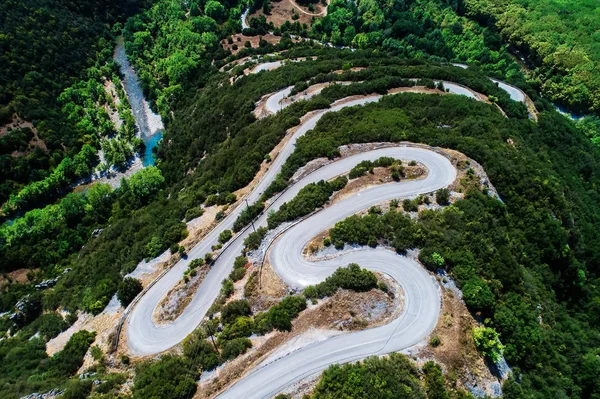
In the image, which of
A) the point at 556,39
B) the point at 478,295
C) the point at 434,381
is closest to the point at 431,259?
the point at 478,295

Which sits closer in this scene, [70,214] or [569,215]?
[569,215]

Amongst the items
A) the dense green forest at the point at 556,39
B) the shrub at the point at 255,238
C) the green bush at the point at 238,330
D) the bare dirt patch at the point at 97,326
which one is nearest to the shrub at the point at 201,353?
the green bush at the point at 238,330

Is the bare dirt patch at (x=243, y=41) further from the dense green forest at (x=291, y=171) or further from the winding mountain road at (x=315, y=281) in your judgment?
the winding mountain road at (x=315, y=281)

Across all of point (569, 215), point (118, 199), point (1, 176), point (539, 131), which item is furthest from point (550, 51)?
point (1, 176)

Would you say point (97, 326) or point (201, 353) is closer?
point (201, 353)

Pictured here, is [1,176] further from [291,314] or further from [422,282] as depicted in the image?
[422,282]

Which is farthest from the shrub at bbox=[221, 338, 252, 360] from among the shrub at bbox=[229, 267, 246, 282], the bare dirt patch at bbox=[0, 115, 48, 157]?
the bare dirt patch at bbox=[0, 115, 48, 157]

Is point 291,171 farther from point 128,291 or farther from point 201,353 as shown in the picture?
point 201,353
